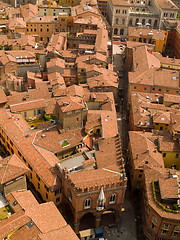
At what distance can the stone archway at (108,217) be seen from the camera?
6269 centimetres

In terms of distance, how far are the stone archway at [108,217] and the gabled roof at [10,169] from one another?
62.2ft

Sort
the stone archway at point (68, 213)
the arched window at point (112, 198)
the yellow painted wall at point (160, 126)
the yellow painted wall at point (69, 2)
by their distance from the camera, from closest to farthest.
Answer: the arched window at point (112, 198)
the stone archway at point (68, 213)
the yellow painted wall at point (160, 126)
the yellow painted wall at point (69, 2)

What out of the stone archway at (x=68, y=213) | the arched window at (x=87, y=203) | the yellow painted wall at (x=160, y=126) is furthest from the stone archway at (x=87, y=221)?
the yellow painted wall at (x=160, y=126)

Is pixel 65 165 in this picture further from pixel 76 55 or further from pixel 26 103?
pixel 76 55

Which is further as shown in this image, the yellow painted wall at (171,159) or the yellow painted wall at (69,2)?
the yellow painted wall at (69,2)

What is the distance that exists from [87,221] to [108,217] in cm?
465

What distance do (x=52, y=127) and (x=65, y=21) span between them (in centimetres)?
7107

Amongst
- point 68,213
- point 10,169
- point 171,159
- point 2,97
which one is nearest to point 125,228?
point 68,213

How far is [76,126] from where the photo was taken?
7638 cm

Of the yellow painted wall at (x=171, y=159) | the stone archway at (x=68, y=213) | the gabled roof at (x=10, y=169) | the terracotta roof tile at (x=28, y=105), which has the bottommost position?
the stone archway at (x=68, y=213)

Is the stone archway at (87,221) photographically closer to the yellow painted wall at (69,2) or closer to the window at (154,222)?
the window at (154,222)

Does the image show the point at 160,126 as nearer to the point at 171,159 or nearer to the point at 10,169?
the point at 171,159

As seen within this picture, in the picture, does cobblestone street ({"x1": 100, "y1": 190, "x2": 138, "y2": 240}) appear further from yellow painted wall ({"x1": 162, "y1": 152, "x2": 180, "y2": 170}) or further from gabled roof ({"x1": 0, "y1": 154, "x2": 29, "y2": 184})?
gabled roof ({"x1": 0, "y1": 154, "x2": 29, "y2": 184})

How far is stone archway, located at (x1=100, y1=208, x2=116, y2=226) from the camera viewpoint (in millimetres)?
62691
